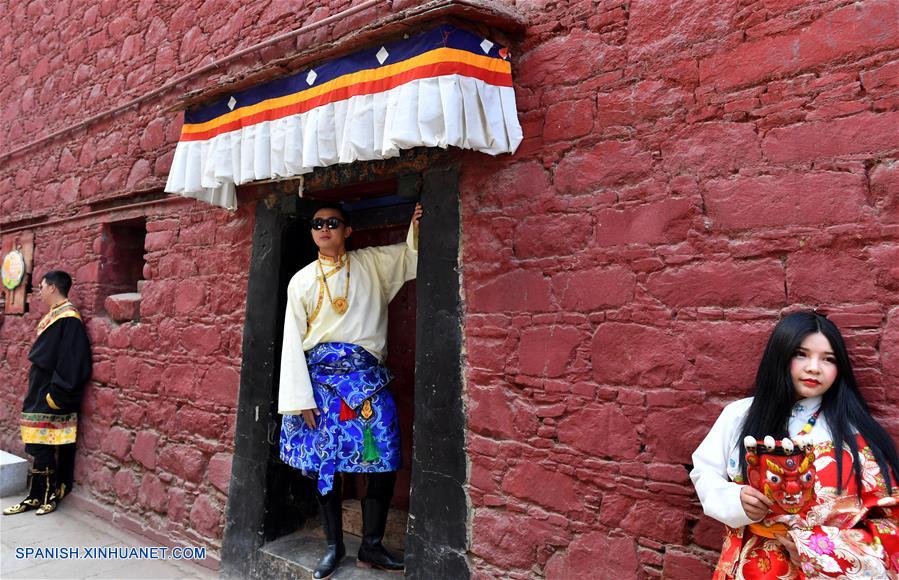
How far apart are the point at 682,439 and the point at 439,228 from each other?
1390 millimetres

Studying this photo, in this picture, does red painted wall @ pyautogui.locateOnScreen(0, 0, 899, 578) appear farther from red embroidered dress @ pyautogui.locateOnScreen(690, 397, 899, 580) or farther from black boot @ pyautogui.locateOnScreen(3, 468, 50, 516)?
black boot @ pyautogui.locateOnScreen(3, 468, 50, 516)

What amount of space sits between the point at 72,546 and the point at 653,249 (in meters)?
4.32

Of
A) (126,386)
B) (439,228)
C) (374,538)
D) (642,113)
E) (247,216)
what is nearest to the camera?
(642,113)

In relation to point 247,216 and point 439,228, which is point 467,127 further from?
point 247,216

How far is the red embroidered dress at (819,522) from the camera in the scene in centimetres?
155

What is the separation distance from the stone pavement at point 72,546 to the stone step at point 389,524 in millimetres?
863

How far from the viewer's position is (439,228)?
9.51 ft

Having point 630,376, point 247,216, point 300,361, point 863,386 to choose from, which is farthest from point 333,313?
point 863,386

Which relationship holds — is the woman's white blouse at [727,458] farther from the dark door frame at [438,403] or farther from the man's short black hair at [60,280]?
the man's short black hair at [60,280]

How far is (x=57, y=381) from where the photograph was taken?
192 inches

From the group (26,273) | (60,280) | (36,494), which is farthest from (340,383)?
(26,273)

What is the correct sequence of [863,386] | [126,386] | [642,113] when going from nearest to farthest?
1. [863,386]
2. [642,113]
3. [126,386]

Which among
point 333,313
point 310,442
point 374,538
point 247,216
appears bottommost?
point 374,538

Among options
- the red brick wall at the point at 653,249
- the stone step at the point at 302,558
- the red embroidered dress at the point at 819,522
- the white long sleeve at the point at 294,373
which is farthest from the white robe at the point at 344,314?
the red embroidered dress at the point at 819,522
